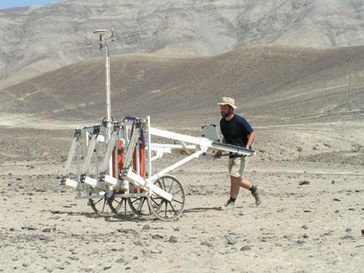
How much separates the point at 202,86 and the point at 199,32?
87.6 m

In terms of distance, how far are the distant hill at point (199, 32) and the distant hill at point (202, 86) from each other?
4980 centimetres

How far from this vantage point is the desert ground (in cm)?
815

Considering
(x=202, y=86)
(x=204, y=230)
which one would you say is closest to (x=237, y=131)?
(x=204, y=230)

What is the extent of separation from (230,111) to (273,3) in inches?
7257

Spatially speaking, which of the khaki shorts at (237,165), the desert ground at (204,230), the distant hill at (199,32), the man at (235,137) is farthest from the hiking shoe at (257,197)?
the distant hill at (199,32)

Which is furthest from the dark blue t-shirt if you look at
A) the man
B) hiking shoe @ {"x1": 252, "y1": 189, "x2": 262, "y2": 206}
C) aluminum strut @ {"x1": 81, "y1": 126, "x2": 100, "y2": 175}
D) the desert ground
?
aluminum strut @ {"x1": 81, "y1": 126, "x2": 100, "y2": 175}

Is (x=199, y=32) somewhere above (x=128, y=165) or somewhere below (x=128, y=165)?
above

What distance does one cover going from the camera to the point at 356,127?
34125mm

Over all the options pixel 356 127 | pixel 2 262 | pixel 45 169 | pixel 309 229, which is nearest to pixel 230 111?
pixel 309 229

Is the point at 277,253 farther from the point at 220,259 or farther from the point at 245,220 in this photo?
the point at 245,220

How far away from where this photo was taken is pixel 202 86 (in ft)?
308

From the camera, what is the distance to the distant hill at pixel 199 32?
549 ft

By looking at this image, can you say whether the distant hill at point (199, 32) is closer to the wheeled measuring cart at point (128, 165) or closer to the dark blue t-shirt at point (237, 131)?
the dark blue t-shirt at point (237, 131)

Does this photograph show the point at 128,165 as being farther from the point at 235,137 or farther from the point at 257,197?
the point at 257,197
